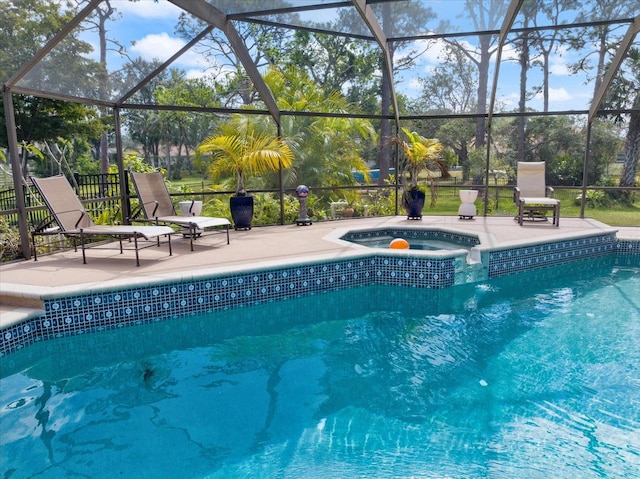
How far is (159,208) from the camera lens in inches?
310

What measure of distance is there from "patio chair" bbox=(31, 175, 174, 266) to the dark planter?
5.38m

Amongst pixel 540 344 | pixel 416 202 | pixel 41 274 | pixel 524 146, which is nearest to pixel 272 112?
pixel 416 202

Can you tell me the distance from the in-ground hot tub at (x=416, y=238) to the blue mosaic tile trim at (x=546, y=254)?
96 cm

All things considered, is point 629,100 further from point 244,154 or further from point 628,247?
point 244,154

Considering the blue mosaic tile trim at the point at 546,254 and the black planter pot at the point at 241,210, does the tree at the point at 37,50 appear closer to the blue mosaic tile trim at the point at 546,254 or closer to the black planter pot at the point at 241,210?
the black planter pot at the point at 241,210

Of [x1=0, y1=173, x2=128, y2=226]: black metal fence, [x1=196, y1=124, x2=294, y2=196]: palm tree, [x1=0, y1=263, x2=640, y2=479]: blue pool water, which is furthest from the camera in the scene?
[x1=196, y1=124, x2=294, y2=196]: palm tree

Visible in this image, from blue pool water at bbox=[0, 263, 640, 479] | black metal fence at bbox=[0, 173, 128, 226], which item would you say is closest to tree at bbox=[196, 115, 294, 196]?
black metal fence at bbox=[0, 173, 128, 226]

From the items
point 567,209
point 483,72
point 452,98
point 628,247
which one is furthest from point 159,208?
point 567,209

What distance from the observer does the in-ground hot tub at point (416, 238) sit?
8.48 m

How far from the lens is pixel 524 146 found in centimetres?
1688

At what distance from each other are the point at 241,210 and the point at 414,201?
366 centimetres

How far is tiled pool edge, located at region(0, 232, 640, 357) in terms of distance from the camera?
483cm

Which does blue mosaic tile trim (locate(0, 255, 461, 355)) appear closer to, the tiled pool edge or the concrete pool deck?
the tiled pool edge

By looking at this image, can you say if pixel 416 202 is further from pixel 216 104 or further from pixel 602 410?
pixel 216 104
